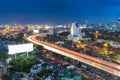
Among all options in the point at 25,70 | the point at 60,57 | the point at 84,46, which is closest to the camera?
the point at 25,70

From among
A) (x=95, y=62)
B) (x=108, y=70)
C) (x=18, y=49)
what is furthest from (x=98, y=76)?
(x=18, y=49)

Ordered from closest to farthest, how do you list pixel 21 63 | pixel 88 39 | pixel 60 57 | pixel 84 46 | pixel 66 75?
pixel 66 75, pixel 21 63, pixel 60 57, pixel 84 46, pixel 88 39

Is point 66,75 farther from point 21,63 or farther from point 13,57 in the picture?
point 13,57

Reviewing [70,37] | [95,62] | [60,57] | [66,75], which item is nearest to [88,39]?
[70,37]

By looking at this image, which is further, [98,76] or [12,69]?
[12,69]

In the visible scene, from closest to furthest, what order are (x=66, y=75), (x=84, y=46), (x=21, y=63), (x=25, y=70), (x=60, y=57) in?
(x=66, y=75) < (x=25, y=70) < (x=21, y=63) < (x=60, y=57) < (x=84, y=46)

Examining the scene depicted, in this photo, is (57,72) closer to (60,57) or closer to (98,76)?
(98,76)

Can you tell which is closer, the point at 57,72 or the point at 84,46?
the point at 57,72

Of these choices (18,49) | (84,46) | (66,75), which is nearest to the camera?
(66,75)
